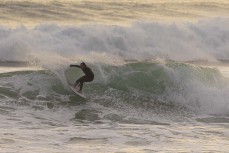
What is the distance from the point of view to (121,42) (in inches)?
1171

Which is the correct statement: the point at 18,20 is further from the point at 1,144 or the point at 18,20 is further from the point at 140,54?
the point at 1,144

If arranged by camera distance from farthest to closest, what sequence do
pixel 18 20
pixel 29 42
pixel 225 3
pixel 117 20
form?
pixel 225 3 → pixel 117 20 → pixel 18 20 → pixel 29 42

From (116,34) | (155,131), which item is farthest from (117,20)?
(155,131)

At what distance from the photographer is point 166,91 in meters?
18.3

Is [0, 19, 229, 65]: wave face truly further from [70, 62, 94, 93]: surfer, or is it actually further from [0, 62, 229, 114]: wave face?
[70, 62, 94, 93]: surfer

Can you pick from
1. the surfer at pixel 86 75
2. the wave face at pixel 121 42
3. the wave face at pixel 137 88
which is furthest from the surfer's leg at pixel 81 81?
the wave face at pixel 121 42

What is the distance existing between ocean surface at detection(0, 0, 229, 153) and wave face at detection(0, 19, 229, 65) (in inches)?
1.8

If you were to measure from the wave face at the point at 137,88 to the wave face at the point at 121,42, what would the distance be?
7296mm

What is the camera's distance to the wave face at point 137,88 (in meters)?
17.1

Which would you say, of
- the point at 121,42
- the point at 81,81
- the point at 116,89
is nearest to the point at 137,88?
the point at 116,89

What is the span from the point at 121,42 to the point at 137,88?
37.2 ft

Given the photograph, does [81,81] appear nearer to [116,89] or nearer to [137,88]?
[116,89]

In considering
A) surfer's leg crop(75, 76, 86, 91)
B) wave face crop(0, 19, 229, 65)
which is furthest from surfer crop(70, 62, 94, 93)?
wave face crop(0, 19, 229, 65)

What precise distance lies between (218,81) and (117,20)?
1659cm
